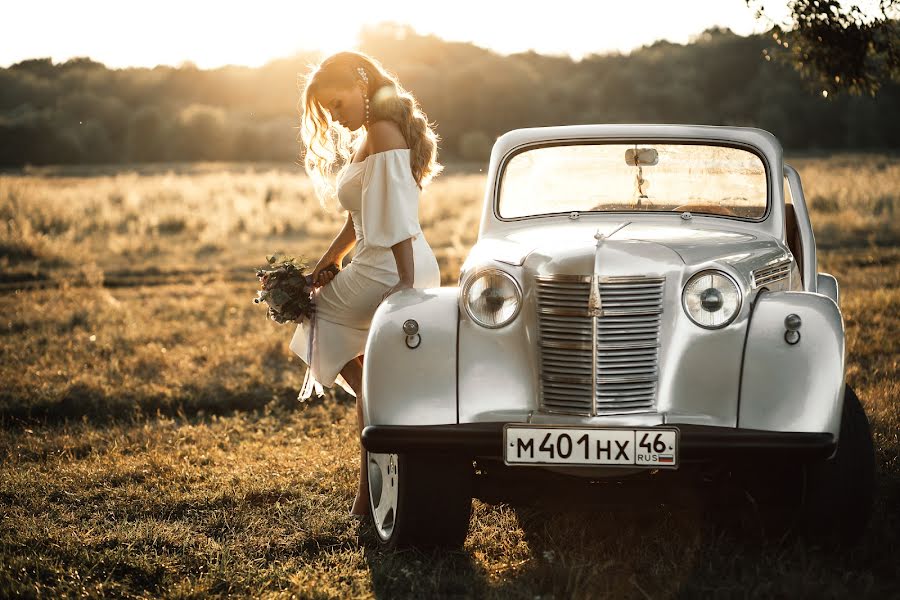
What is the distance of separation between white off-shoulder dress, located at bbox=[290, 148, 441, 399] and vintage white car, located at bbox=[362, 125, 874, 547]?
490 mm

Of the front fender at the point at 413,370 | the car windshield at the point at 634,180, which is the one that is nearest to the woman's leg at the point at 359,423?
the front fender at the point at 413,370

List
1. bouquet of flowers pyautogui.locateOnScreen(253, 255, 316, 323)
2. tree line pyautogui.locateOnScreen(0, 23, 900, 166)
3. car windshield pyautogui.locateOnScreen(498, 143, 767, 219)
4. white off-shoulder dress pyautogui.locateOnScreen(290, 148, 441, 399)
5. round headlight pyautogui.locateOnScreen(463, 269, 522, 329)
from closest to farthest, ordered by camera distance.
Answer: round headlight pyautogui.locateOnScreen(463, 269, 522, 329) → white off-shoulder dress pyautogui.locateOnScreen(290, 148, 441, 399) → bouquet of flowers pyautogui.locateOnScreen(253, 255, 316, 323) → car windshield pyautogui.locateOnScreen(498, 143, 767, 219) → tree line pyautogui.locateOnScreen(0, 23, 900, 166)

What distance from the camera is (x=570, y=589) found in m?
3.75

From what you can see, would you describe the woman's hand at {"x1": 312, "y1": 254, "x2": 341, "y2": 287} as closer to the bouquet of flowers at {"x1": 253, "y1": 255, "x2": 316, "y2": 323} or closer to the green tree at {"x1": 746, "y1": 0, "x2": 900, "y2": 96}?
the bouquet of flowers at {"x1": 253, "y1": 255, "x2": 316, "y2": 323}

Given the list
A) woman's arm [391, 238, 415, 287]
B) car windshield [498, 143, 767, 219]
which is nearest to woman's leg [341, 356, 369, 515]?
woman's arm [391, 238, 415, 287]

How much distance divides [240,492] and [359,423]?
3.39 ft

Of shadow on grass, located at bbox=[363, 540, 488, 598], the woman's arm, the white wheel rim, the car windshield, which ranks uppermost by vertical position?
the car windshield

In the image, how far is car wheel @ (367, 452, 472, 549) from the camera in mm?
4035

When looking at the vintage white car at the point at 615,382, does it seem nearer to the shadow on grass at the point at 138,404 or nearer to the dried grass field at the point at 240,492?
the dried grass field at the point at 240,492

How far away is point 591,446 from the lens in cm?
363

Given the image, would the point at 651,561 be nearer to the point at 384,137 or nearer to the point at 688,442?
the point at 688,442

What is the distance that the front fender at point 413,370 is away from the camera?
152 inches

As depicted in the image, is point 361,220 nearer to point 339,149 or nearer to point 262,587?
point 339,149

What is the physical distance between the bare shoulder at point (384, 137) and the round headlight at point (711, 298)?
5.08 ft
